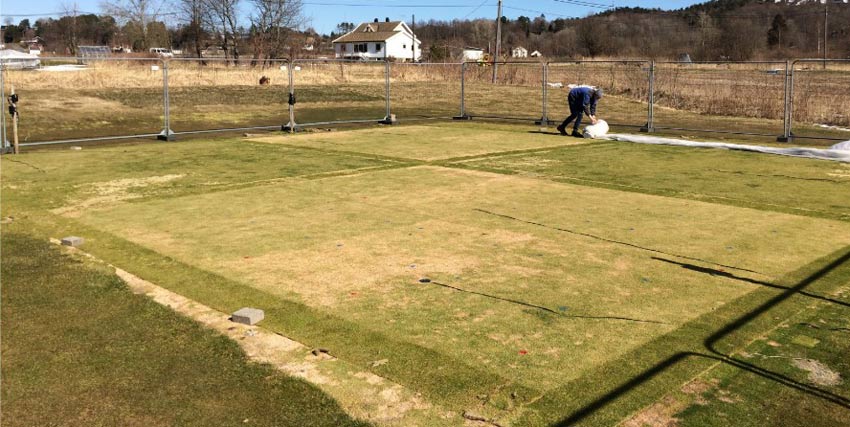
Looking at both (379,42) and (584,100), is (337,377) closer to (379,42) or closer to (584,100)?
(584,100)

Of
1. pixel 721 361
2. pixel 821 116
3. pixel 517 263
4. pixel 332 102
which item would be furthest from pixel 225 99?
pixel 721 361

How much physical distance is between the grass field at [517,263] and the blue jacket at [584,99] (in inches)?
178

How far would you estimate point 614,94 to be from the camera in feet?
116

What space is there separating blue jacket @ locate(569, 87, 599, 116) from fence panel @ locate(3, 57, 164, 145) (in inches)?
421

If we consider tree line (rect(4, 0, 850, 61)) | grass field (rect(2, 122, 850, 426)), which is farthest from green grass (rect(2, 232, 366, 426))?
tree line (rect(4, 0, 850, 61))

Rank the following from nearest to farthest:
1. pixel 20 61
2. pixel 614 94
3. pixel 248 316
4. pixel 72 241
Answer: pixel 248 316 < pixel 72 241 < pixel 614 94 < pixel 20 61

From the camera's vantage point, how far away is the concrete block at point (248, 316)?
5781 millimetres

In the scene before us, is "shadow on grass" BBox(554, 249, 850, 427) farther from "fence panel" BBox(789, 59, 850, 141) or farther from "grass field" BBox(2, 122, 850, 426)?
"fence panel" BBox(789, 59, 850, 141)

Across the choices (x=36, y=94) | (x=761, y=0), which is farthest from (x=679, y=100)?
(x=761, y=0)

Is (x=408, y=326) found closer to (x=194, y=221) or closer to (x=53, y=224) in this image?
(x=194, y=221)

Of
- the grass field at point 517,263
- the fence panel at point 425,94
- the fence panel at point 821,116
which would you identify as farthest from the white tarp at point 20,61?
the fence panel at point 821,116

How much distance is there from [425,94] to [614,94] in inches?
347

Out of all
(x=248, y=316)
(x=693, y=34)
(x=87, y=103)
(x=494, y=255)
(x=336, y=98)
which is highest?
(x=693, y=34)

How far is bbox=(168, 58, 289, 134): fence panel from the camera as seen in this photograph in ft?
79.4
